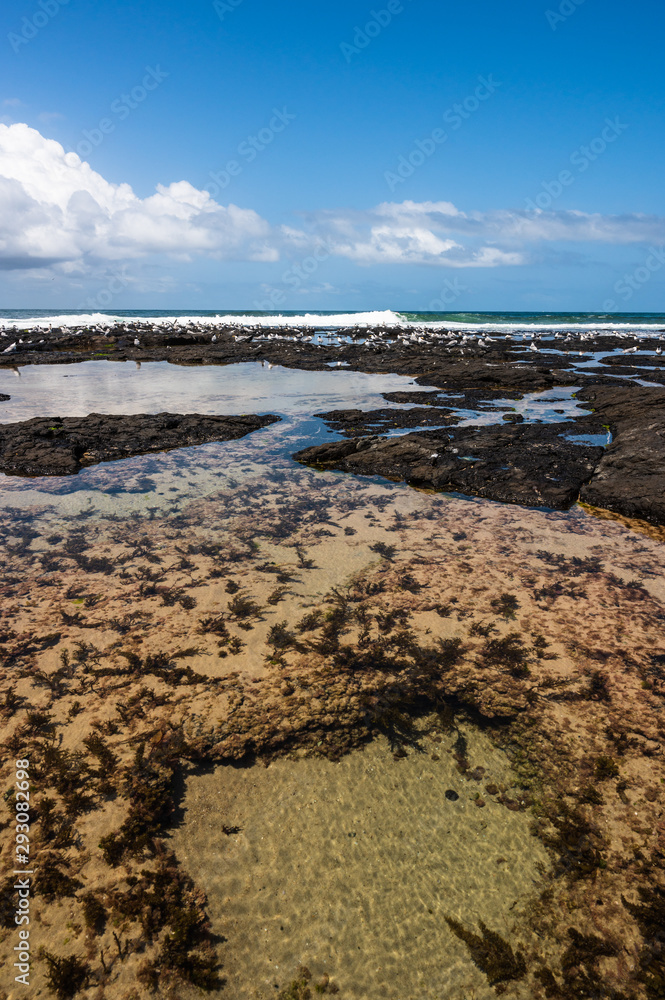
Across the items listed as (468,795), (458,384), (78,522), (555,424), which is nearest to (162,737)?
(468,795)

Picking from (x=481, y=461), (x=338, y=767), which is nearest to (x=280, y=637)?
(x=338, y=767)

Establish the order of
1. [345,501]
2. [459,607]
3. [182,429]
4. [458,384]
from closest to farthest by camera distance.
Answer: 1. [459,607]
2. [345,501]
3. [182,429]
4. [458,384]

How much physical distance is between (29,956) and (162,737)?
116 centimetres

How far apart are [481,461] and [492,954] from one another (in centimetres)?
745

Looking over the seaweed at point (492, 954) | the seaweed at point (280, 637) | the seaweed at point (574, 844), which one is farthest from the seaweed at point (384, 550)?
the seaweed at point (492, 954)

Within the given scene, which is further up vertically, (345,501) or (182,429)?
(182,429)

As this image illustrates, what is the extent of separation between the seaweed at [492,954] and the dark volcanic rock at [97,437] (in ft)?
29.8

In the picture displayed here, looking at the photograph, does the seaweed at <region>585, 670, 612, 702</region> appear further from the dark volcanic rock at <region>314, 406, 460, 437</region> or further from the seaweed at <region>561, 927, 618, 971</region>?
the dark volcanic rock at <region>314, 406, 460, 437</region>

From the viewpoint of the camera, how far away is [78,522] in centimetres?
653

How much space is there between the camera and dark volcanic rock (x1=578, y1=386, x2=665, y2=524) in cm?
688

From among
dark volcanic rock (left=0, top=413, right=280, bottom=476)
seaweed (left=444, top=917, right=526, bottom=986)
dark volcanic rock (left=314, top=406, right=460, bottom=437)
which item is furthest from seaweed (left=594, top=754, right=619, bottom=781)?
dark volcanic rock (left=0, top=413, right=280, bottom=476)

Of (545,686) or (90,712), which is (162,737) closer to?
(90,712)

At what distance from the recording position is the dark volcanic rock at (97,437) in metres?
9.08

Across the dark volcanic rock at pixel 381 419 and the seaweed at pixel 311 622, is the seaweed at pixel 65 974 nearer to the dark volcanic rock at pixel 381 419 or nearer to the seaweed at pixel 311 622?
the seaweed at pixel 311 622
